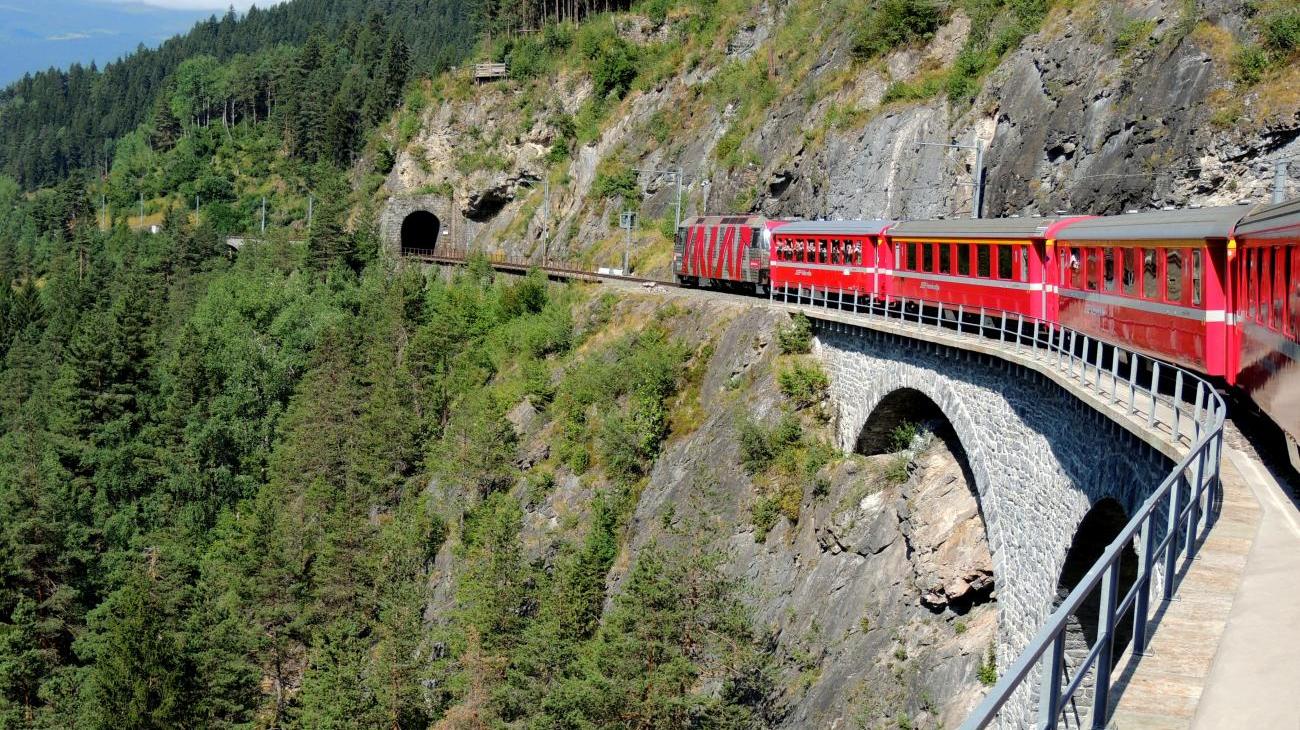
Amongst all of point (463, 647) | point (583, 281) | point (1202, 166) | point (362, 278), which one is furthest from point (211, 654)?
point (362, 278)

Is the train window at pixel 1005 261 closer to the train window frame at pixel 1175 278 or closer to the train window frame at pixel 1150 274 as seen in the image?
the train window frame at pixel 1150 274

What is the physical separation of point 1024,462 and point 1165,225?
4.60 metres

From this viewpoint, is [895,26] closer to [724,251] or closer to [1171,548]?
[724,251]

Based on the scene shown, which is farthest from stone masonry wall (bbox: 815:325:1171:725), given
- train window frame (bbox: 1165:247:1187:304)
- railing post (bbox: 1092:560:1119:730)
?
railing post (bbox: 1092:560:1119:730)

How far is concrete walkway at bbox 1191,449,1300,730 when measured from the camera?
18.5 ft

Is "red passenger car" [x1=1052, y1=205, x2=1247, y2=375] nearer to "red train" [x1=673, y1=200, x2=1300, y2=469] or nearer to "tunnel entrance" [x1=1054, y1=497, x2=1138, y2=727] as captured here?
"red train" [x1=673, y1=200, x2=1300, y2=469]

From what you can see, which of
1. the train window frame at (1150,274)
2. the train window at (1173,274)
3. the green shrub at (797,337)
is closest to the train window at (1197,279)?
the train window at (1173,274)

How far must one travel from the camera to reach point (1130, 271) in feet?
64.3

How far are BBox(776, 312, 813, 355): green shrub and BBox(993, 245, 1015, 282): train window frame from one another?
8.24 metres

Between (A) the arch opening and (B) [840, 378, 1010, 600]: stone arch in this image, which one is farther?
(A) the arch opening

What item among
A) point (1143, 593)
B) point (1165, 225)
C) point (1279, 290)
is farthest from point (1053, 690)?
point (1165, 225)

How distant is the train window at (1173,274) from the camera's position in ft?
57.9

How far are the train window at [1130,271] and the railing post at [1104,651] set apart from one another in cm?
1405

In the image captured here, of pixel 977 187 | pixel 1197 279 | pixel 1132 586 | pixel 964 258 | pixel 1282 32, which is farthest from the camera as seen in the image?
pixel 977 187
